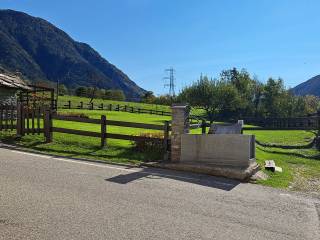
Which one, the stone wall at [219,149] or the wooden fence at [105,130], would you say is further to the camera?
the wooden fence at [105,130]

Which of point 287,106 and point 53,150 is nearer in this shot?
point 53,150

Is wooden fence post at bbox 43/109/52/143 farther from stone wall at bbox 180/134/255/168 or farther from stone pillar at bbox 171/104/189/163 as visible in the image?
stone wall at bbox 180/134/255/168

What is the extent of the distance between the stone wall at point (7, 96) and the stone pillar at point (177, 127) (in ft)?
44.1

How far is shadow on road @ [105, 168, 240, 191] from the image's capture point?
34.0 ft

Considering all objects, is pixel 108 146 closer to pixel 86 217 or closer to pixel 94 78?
pixel 86 217

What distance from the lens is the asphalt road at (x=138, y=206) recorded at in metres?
6.46

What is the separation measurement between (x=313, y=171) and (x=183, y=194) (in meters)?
7.84

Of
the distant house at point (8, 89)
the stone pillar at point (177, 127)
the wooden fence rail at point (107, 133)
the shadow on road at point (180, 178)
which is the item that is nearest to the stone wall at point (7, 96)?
the distant house at point (8, 89)

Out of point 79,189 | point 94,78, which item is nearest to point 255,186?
point 79,189

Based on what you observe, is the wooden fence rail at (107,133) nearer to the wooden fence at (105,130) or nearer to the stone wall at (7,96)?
the wooden fence at (105,130)

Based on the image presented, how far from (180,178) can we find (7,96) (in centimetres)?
1597

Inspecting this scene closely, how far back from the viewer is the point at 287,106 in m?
75.1

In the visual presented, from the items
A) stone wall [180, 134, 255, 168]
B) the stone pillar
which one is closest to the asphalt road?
stone wall [180, 134, 255, 168]

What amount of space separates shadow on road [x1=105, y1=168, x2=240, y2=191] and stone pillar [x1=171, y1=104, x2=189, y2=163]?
4.38 ft
